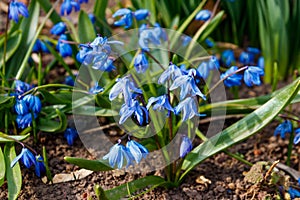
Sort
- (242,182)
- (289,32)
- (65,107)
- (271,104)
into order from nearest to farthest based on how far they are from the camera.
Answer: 1. (271,104)
2. (242,182)
3. (65,107)
4. (289,32)

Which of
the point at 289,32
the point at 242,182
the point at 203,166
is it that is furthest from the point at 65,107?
the point at 289,32

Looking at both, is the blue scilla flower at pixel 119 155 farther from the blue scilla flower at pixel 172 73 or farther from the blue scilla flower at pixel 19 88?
the blue scilla flower at pixel 19 88

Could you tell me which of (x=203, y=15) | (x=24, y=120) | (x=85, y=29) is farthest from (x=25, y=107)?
(x=203, y=15)

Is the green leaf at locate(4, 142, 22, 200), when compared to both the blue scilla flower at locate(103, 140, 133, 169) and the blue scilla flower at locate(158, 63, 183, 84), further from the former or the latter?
the blue scilla flower at locate(158, 63, 183, 84)

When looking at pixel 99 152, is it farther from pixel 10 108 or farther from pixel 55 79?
pixel 55 79

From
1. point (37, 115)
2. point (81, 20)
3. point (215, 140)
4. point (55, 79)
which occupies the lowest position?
point (215, 140)

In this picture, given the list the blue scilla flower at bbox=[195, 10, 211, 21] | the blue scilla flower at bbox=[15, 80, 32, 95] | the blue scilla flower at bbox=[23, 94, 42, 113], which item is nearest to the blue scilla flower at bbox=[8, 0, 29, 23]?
the blue scilla flower at bbox=[15, 80, 32, 95]

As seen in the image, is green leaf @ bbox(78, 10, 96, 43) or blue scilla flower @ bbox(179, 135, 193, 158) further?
green leaf @ bbox(78, 10, 96, 43)
